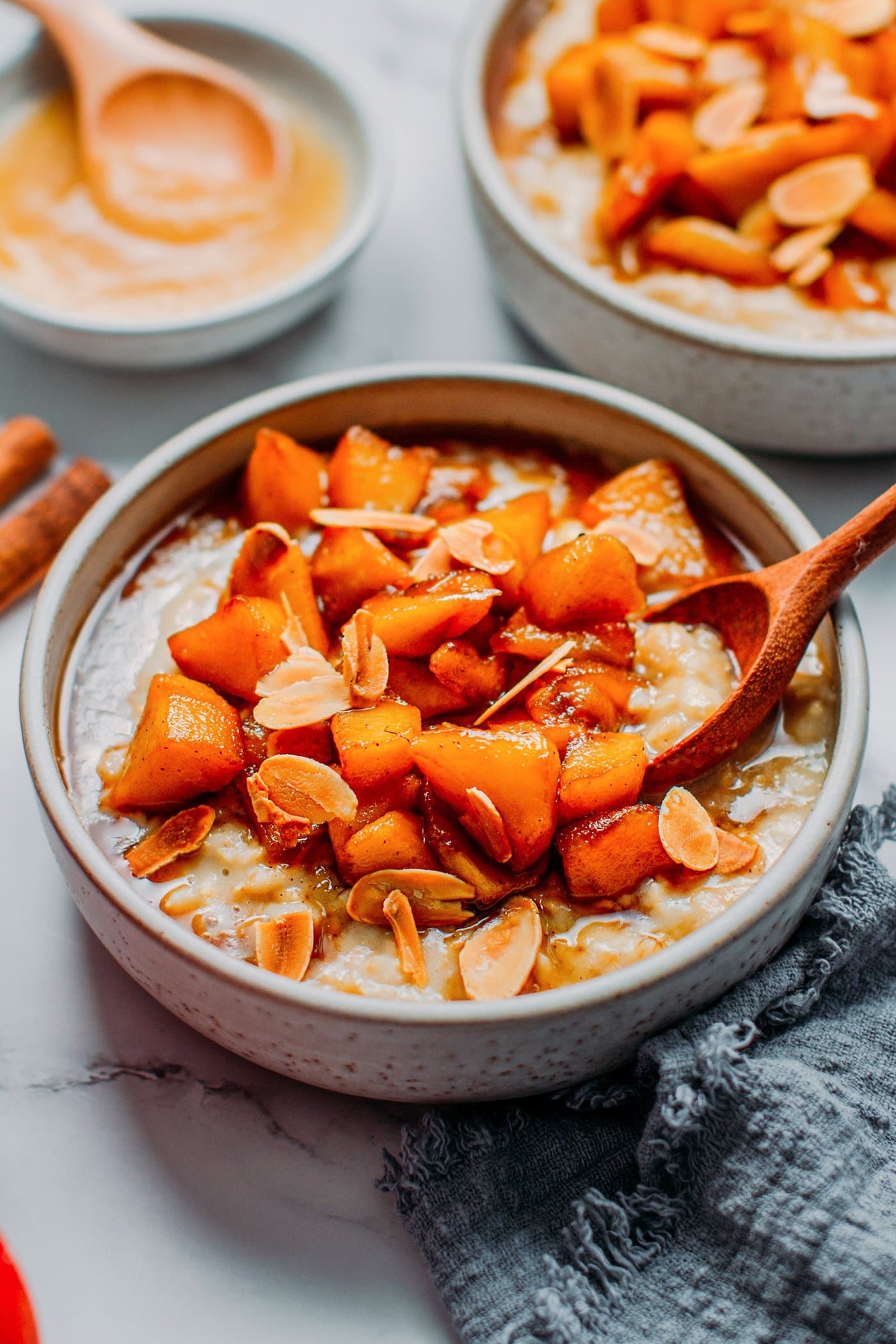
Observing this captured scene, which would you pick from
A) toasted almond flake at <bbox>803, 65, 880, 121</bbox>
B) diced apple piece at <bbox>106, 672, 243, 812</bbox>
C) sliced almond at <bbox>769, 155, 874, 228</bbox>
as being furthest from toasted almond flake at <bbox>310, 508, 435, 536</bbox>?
toasted almond flake at <bbox>803, 65, 880, 121</bbox>

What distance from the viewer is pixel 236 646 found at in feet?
4.47

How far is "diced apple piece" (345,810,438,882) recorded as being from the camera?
1.25 meters

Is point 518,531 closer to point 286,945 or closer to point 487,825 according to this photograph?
point 487,825

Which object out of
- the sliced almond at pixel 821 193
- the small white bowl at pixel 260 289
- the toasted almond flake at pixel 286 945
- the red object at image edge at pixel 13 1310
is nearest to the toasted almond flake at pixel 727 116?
the sliced almond at pixel 821 193

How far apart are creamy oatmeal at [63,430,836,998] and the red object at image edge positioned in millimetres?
358

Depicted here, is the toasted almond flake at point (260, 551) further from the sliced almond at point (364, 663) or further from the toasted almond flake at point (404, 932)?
the toasted almond flake at point (404, 932)

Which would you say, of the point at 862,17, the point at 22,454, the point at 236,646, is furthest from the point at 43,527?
the point at 862,17

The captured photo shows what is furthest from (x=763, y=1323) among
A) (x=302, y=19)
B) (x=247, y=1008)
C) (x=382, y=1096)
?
(x=302, y=19)

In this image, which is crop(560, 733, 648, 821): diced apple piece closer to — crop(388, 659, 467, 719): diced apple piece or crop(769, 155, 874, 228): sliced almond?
crop(388, 659, 467, 719): diced apple piece

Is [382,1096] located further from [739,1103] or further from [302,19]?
[302,19]

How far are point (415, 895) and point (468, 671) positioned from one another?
0.80 feet

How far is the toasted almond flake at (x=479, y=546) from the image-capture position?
1423 millimetres

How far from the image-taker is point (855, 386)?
1.67 metres

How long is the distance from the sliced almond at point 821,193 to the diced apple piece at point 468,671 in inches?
33.3
